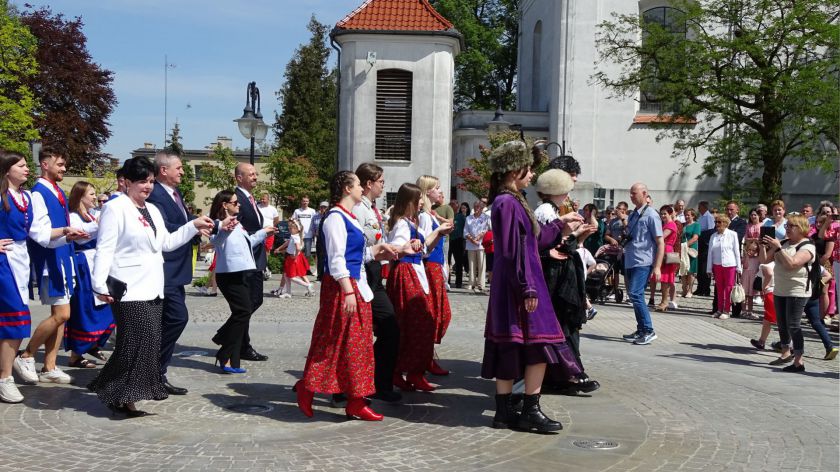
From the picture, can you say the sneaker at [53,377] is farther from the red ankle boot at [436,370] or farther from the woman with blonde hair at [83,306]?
the red ankle boot at [436,370]

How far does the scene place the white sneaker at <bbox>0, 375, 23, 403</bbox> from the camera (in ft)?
23.6

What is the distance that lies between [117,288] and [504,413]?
3108 mm

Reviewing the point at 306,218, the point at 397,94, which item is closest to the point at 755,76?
the point at 397,94

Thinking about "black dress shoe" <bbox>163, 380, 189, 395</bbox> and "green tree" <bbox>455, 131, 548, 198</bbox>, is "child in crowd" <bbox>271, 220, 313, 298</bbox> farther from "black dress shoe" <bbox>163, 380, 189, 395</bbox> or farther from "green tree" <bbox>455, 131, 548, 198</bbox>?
"green tree" <bbox>455, 131, 548, 198</bbox>

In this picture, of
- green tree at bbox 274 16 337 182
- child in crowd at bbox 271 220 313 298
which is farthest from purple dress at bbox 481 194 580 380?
green tree at bbox 274 16 337 182

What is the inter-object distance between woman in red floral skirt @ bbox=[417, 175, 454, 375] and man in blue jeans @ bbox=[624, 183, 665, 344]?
3.73 m

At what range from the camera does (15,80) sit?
3491cm

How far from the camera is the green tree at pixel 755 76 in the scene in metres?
24.6

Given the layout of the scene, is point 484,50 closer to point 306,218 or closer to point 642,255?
point 306,218

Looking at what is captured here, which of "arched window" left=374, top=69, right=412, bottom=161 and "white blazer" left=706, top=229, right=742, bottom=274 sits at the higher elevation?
"arched window" left=374, top=69, right=412, bottom=161

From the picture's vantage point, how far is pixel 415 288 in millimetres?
8023

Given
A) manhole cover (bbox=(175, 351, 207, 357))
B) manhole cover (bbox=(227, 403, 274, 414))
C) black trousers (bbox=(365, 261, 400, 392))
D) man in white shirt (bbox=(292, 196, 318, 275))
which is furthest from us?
man in white shirt (bbox=(292, 196, 318, 275))

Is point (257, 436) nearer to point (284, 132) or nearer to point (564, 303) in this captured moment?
point (564, 303)

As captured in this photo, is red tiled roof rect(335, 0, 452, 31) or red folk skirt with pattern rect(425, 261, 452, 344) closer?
red folk skirt with pattern rect(425, 261, 452, 344)
